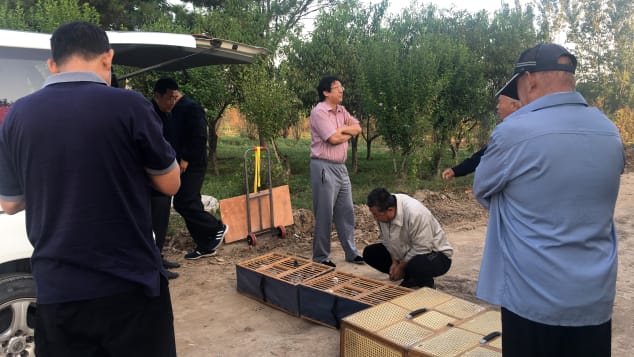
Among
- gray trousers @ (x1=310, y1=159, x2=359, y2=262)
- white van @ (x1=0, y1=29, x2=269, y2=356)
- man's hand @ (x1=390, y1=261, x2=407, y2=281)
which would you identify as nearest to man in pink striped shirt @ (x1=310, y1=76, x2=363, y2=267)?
Answer: gray trousers @ (x1=310, y1=159, x2=359, y2=262)

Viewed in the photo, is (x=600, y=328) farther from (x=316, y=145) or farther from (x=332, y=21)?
(x=332, y=21)

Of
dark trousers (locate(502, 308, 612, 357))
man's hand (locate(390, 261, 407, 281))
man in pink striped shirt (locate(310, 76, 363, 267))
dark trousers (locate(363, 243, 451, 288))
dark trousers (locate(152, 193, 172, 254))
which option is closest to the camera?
dark trousers (locate(502, 308, 612, 357))

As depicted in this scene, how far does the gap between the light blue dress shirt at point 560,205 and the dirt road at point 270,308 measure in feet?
6.89

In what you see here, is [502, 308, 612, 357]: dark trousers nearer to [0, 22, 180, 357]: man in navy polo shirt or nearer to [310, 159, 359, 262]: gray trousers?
[0, 22, 180, 357]: man in navy polo shirt

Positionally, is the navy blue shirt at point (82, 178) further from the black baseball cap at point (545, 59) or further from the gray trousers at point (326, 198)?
the gray trousers at point (326, 198)

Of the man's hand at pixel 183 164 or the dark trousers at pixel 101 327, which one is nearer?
the dark trousers at pixel 101 327

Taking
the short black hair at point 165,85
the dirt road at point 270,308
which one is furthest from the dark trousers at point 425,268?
the short black hair at point 165,85

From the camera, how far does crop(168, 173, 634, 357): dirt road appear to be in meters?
3.83

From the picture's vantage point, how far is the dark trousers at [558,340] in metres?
1.92

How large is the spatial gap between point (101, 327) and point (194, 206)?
3817mm

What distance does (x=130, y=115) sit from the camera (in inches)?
72.9

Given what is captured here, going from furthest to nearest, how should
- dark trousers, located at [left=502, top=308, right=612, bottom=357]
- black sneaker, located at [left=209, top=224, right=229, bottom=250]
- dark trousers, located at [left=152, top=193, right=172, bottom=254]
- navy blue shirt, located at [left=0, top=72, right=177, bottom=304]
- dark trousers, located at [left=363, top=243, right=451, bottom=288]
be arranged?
black sneaker, located at [left=209, top=224, right=229, bottom=250] < dark trousers, located at [left=152, top=193, right=172, bottom=254] < dark trousers, located at [left=363, top=243, right=451, bottom=288] < dark trousers, located at [left=502, top=308, right=612, bottom=357] < navy blue shirt, located at [left=0, top=72, right=177, bottom=304]

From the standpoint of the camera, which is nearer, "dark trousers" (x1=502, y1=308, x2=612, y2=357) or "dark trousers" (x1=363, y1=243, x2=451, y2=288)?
"dark trousers" (x1=502, y1=308, x2=612, y2=357)

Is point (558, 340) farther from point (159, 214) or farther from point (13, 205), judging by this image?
point (159, 214)
